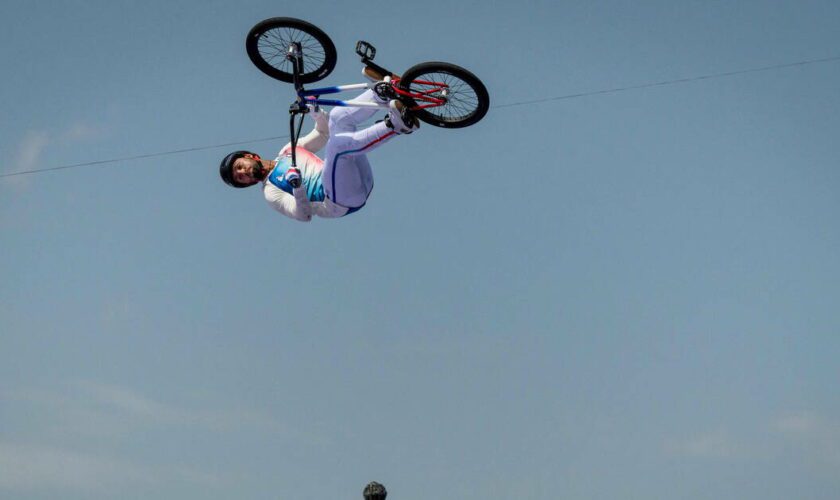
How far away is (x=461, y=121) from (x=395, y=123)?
760 mm

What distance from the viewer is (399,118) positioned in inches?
492

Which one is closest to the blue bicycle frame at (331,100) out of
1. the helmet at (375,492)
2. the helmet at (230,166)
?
the helmet at (230,166)

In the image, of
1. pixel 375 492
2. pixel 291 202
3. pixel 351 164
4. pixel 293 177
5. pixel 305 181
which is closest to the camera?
pixel 375 492

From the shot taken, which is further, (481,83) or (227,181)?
(227,181)

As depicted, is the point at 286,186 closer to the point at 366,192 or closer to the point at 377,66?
the point at 366,192

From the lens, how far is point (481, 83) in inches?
474

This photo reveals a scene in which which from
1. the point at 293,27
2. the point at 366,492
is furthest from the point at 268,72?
the point at 366,492

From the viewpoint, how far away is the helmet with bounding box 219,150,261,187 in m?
14.1

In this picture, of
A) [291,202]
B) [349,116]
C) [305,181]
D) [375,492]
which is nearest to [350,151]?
[349,116]

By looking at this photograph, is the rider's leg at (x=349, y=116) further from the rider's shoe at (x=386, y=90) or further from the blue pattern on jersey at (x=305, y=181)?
the blue pattern on jersey at (x=305, y=181)

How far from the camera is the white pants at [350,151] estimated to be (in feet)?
42.1

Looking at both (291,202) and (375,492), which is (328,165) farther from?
(375,492)

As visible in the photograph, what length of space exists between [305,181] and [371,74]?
1.80m

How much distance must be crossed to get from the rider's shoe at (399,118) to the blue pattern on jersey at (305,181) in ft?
4.92
